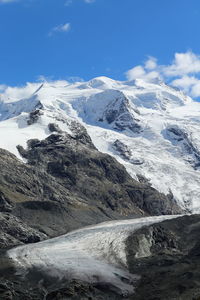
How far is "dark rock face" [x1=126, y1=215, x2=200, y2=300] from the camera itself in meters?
123

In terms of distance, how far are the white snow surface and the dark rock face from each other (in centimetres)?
278

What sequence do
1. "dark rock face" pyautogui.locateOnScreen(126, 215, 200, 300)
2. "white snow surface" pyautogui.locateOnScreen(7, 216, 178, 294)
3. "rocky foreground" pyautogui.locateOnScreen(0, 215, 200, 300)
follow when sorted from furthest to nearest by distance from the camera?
"white snow surface" pyautogui.locateOnScreen(7, 216, 178, 294)
"dark rock face" pyautogui.locateOnScreen(126, 215, 200, 300)
"rocky foreground" pyautogui.locateOnScreen(0, 215, 200, 300)

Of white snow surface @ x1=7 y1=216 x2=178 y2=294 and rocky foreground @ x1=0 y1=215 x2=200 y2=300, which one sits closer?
rocky foreground @ x1=0 y1=215 x2=200 y2=300

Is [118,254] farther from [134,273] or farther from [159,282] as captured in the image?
[159,282]

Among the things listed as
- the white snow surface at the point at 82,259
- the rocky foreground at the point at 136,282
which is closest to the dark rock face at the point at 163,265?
the rocky foreground at the point at 136,282

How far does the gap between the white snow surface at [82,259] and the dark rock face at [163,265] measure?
2.78 meters

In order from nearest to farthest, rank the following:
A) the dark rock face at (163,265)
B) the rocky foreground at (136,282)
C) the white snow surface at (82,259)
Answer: the rocky foreground at (136,282)
the dark rock face at (163,265)
the white snow surface at (82,259)

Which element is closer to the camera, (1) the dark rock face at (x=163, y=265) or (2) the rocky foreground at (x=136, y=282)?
(2) the rocky foreground at (x=136, y=282)

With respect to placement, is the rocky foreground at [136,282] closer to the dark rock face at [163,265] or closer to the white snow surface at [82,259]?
the dark rock face at [163,265]

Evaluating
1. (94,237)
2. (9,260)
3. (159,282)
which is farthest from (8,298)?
(94,237)

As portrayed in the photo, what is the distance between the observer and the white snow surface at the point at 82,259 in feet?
460

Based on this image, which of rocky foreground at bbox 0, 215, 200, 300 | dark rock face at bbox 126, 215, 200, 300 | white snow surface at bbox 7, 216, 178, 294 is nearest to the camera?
rocky foreground at bbox 0, 215, 200, 300

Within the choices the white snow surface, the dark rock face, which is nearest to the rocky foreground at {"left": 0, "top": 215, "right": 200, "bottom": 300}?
the dark rock face

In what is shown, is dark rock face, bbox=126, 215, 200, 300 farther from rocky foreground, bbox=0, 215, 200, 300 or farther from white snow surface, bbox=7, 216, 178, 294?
white snow surface, bbox=7, 216, 178, 294
